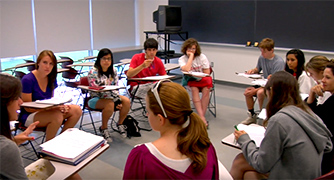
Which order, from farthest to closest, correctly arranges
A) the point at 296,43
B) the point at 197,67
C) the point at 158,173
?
the point at 296,43 < the point at 197,67 < the point at 158,173

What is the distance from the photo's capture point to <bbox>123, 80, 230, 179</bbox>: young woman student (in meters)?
1.18

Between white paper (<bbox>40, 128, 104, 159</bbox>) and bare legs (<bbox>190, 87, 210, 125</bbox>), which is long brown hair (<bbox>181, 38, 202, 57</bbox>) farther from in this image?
white paper (<bbox>40, 128, 104, 159</bbox>)

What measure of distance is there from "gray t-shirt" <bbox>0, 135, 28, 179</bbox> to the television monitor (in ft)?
18.5

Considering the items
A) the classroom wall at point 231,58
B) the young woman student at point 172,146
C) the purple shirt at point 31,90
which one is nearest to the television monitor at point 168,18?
the classroom wall at point 231,58

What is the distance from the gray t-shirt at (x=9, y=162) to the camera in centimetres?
130

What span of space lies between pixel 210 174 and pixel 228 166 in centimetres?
190

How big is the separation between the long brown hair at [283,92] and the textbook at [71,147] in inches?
42.6

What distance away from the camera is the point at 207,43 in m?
6.94

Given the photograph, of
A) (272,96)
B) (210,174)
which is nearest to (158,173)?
(210,174)

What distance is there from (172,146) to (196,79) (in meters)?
3.13

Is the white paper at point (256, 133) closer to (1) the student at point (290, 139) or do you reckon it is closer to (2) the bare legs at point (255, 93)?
(1) the student at point (290, 139)

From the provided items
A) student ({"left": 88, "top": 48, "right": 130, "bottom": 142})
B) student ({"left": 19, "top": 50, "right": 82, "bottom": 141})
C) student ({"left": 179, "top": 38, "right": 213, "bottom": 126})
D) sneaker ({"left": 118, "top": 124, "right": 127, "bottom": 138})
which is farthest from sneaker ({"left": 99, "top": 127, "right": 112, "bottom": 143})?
student ({"left": 179, "top": 38, "right": 213, "bottom": 126})

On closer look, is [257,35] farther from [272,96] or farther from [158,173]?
[158,173]

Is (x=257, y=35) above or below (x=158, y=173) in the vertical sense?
above
